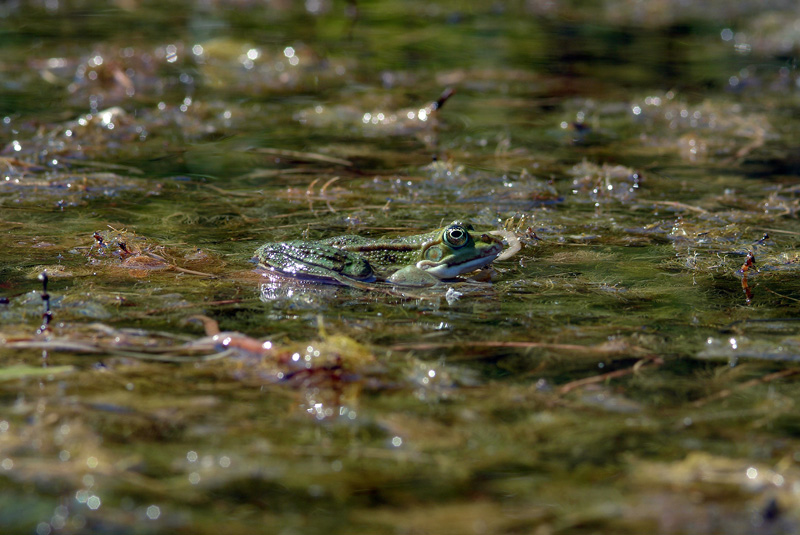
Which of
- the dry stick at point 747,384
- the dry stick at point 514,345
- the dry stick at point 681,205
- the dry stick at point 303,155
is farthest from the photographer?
the dry stick at point 303,155

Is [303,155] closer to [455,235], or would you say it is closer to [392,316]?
[455,235]

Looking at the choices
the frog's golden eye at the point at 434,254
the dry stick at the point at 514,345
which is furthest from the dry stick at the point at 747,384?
the frog's golden eye at the point at 434,254

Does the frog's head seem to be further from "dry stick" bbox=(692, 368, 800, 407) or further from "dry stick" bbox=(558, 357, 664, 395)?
"dry stick" bbox=(692, 368, 800, 407)

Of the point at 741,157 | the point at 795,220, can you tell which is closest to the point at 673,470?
the point at 795,220

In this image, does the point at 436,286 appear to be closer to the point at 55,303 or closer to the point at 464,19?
the point at 55,303

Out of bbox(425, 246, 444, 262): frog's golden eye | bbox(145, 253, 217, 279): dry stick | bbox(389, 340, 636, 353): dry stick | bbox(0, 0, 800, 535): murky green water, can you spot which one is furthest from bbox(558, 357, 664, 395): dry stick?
bbox(145, 253, 217, 279): dry stick

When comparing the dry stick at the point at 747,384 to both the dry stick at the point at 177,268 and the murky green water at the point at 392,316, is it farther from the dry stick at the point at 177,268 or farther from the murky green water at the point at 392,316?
the dry stick at the point at 177,268
